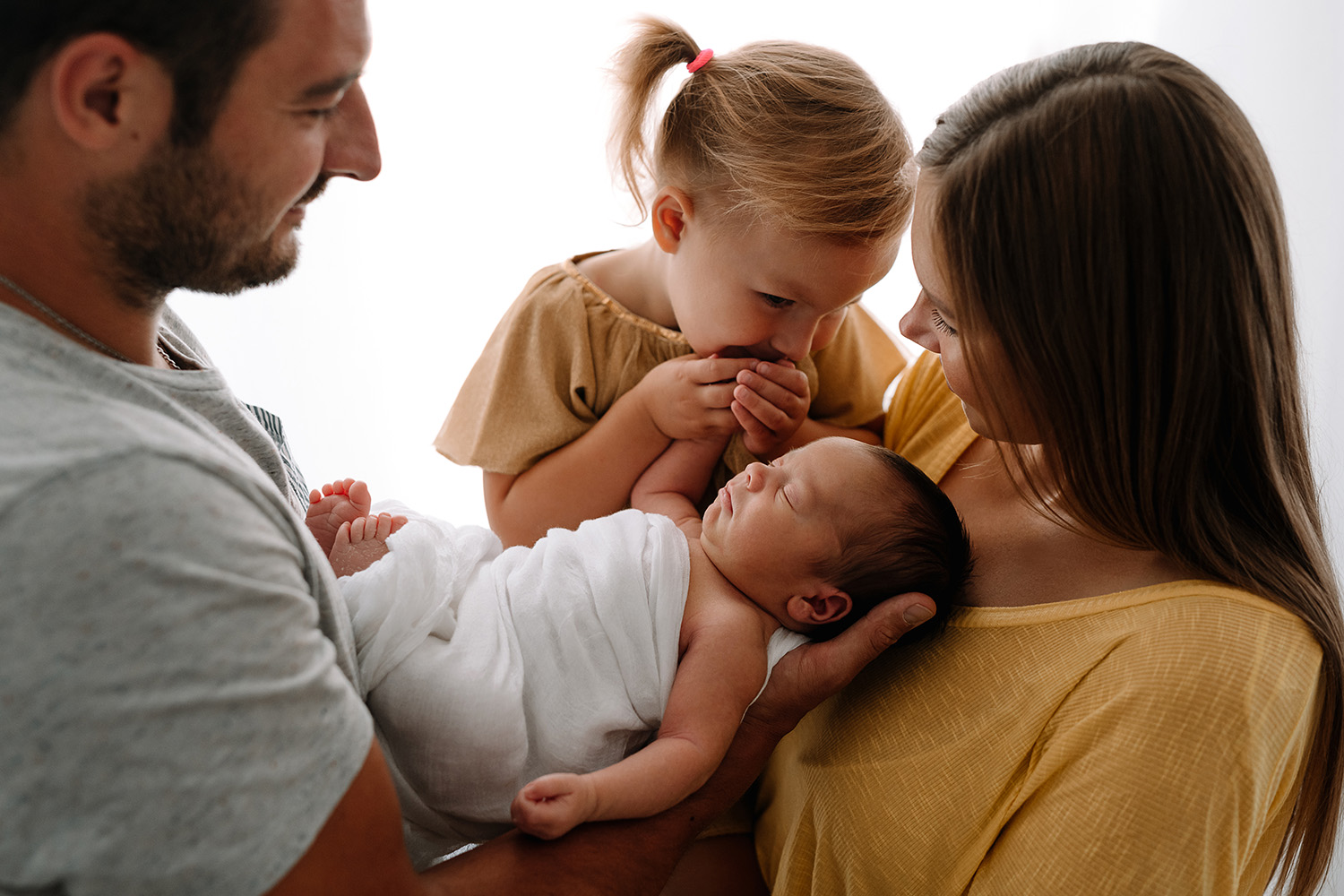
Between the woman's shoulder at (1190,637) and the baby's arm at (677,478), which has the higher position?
the woman's shoulder at (1190,637)

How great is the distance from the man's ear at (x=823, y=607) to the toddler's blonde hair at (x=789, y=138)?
537 millimetres

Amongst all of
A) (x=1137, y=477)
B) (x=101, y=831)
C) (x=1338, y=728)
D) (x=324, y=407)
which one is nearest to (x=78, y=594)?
(x=101, y=831)

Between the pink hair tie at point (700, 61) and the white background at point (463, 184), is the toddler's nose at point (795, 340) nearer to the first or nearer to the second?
the pink hair tie at point (700, 61)

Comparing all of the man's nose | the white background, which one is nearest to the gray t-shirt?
the man's nose

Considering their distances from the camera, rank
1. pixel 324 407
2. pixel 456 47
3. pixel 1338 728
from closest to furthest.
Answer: pixel 1338 728, pixel 456 47, pixel 324 407

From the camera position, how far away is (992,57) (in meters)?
2.40

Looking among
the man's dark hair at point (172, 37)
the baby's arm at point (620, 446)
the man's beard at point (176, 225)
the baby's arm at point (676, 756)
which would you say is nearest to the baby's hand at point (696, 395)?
the baby's arm at point (620, 446)

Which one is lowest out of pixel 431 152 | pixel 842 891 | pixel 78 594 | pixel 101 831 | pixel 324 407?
pixel 842 891

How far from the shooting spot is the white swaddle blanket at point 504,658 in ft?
3.57

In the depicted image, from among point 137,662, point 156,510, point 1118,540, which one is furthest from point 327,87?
point 1118,540

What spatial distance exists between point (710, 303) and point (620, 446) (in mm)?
306

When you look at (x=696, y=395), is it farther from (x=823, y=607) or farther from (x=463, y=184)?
(x=463, y=184)

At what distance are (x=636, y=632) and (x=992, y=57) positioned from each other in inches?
77.8

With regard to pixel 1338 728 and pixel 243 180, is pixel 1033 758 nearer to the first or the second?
pixel 1338 728
